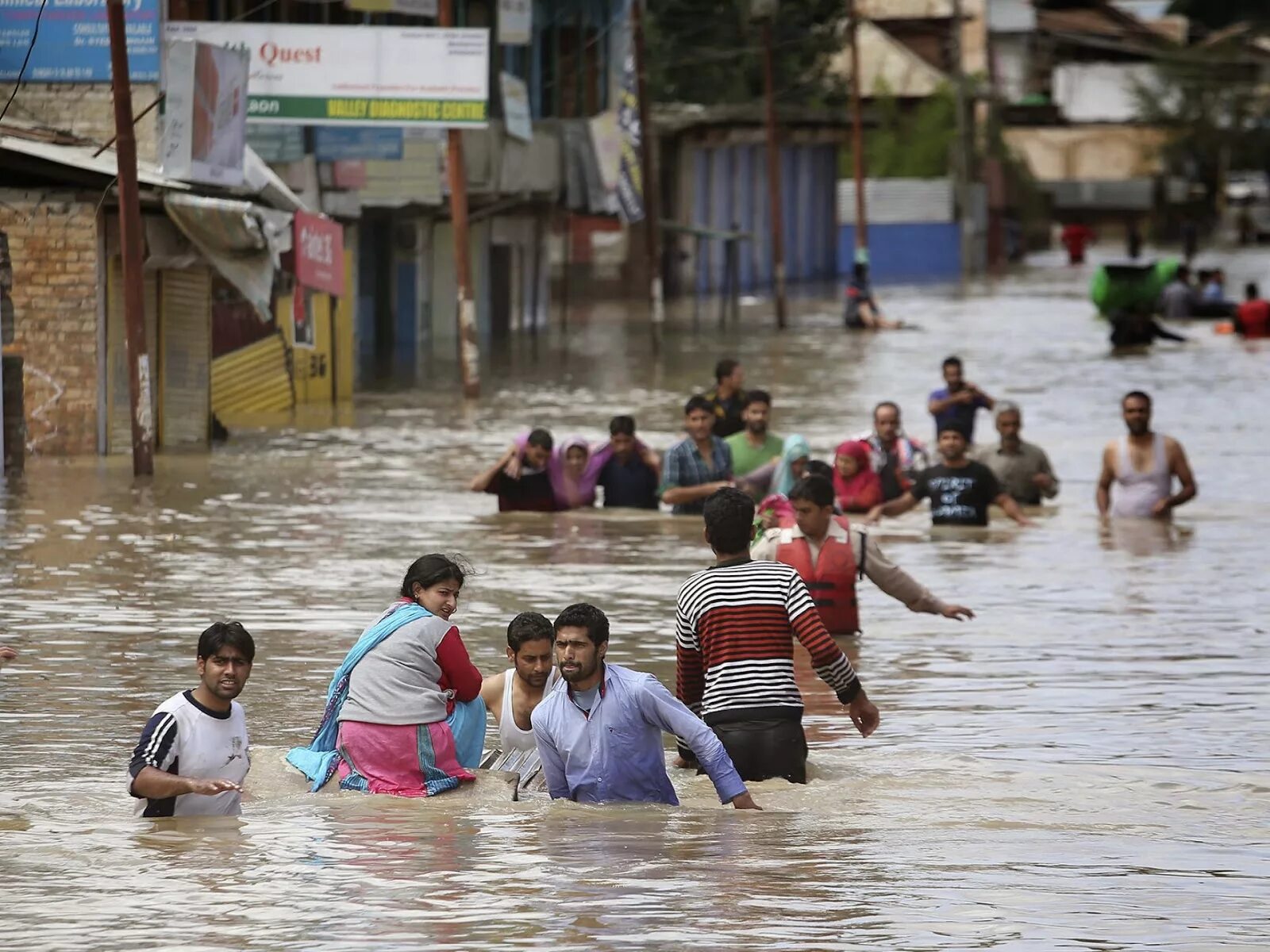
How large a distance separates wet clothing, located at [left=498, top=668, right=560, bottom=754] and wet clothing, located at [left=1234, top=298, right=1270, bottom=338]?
37.9 meters

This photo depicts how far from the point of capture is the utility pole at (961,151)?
239 feet

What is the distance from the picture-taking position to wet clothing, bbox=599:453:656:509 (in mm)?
19469

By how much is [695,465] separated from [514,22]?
24029 mm

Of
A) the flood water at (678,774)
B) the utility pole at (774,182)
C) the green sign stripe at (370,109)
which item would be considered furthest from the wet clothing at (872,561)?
the utility pole at (774,182)

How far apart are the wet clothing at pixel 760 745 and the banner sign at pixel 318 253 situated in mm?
17388

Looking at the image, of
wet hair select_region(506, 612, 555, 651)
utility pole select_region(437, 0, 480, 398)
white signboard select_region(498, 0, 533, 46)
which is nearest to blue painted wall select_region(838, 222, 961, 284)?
white signboard select_region(498, 0, 533, 46)

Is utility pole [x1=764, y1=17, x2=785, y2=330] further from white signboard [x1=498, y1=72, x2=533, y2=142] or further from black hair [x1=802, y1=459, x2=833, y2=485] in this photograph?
black hair [x1=802, y1=459, x2=833, y2=485]

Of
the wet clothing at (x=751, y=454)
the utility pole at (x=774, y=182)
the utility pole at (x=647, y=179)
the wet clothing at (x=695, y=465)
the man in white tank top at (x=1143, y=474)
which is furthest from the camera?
the utility pole at (x=774, y=182)

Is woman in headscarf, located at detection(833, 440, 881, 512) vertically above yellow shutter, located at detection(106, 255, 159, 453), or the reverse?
yellow shutter, located at detection(106, 255, 159, 453)

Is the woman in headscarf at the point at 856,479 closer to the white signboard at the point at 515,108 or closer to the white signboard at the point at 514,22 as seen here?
the white signboard at the point at 514,22

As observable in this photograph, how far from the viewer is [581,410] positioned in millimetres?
30062

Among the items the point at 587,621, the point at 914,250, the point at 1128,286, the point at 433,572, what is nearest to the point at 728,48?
the point at 914,250

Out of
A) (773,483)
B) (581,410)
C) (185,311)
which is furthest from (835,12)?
(773,483)

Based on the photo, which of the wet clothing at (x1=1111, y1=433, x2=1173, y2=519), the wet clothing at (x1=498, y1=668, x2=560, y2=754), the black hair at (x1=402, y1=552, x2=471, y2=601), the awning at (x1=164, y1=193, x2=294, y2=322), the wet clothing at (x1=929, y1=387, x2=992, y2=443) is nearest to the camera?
the black hair at (x1=402, y1=552, x2=471, y2=601)
